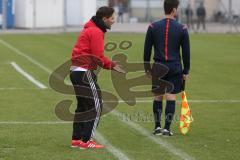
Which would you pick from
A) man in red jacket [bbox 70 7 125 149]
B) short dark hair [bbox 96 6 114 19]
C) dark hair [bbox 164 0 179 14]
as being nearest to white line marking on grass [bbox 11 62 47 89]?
dark hair [bbox 164 0 179 14]

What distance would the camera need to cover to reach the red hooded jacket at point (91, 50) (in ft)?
31.5

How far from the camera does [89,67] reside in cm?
981

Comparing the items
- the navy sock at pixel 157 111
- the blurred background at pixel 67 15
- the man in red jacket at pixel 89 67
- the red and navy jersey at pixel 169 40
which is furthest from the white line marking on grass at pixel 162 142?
the blurred background at pixel 67 15

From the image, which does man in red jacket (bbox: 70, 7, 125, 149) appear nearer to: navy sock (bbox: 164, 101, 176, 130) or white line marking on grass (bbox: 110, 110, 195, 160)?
white line marking on grass (bbox: 110, 110, 195, 160)

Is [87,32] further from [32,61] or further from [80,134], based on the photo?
[32,61]

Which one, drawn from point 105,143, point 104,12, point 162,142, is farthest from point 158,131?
point 104,12

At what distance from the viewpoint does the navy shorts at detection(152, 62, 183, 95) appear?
10742mm

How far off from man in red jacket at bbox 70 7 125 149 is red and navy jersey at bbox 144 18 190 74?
1.14 metres

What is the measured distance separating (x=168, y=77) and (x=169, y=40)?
54cm

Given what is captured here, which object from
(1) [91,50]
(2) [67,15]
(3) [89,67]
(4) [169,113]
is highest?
(1) [91,50]

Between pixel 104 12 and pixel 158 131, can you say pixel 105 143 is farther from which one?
pixel 104 12


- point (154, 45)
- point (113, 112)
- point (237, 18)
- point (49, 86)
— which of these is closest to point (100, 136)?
point (154, 45)

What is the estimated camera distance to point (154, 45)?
10.9 m

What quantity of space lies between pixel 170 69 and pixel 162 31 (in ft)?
1.86
